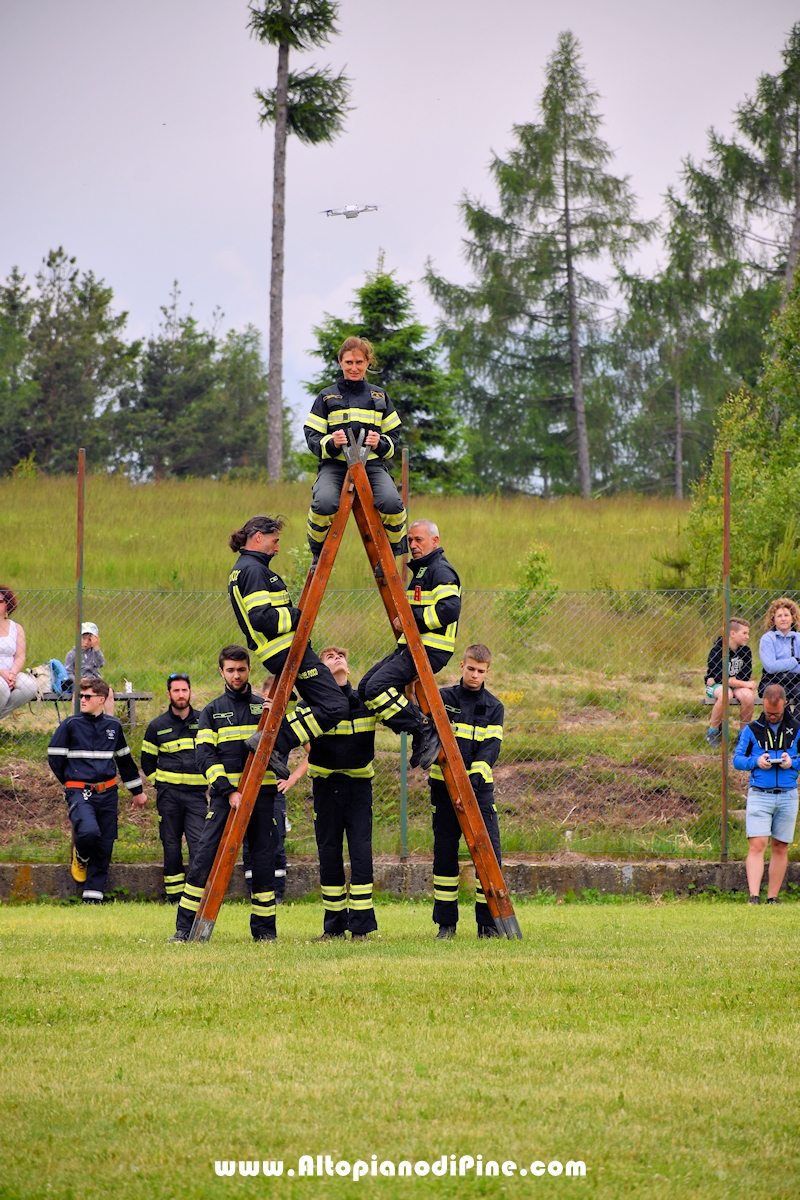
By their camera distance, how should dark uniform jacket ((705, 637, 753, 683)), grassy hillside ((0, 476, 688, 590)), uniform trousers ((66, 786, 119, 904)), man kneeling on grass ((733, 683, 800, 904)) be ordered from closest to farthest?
uniform trousers ((66, 786, 119, 904)), man kneeling on grass ((733, 683, 800, 904)), dark uniform jacket ((705, 637, 753, 683)), grassy hillside ((0, 476, 688, 590))

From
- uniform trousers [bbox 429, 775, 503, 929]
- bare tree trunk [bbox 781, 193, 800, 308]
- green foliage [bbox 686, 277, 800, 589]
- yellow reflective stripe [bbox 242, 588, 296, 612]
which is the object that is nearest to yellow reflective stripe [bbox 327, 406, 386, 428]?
Answer: yellow reflective stripe [bbox 242, 588, 296, 612]

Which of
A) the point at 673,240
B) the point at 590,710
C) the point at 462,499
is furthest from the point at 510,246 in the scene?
the point at 590,710

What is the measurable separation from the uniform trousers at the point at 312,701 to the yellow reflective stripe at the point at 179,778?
3.04 meters

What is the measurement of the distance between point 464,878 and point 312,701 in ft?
13.7

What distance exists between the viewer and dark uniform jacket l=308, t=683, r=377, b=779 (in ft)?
26.9

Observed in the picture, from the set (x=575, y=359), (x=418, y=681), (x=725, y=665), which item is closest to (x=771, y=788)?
(x=725, y=665)

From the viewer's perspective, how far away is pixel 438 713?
26.0 feet

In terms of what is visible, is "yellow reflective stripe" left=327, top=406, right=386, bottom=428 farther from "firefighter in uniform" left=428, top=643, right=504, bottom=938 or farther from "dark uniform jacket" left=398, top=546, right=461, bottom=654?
"firefighter in uniform" left=428, top=643, right=504, bottom=938

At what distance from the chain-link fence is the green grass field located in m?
4.64

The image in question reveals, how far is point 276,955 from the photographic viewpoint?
24.1 ft

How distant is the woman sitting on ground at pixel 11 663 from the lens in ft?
39.2

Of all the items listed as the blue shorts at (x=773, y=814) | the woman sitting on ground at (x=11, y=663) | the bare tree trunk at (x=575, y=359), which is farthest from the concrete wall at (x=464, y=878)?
the bare tree trunk at (x=575, y=359)

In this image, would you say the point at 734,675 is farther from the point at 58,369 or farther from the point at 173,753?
the point at 58,369

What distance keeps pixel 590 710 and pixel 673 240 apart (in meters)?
27.4
